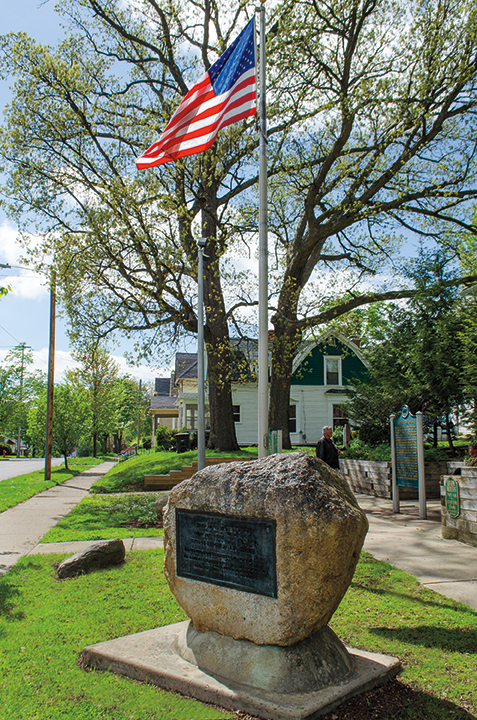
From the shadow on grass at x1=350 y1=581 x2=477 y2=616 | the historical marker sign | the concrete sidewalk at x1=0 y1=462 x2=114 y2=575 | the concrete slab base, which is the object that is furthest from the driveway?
the concrete slab base

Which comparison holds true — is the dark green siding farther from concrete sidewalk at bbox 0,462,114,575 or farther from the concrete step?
concrete sidewalk at bbox 0,462,114,575

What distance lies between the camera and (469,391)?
415 inches

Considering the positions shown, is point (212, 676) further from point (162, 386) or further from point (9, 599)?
point (162, 386)

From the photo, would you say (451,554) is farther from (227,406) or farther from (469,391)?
(227,406)

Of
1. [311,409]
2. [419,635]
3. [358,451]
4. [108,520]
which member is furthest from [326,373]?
[419,635]

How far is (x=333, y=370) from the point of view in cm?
3516

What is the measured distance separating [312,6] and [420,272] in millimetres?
8024

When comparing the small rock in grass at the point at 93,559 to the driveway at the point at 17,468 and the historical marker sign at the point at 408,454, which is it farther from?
the driveway at the point at 17,468

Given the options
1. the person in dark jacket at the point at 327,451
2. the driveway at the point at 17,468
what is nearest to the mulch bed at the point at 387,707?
the person in dark jacket at the point at 327,451

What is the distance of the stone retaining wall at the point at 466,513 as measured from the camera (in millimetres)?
7719

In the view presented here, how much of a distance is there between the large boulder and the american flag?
20.1 feet

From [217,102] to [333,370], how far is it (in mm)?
27658

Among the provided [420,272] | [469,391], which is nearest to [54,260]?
[420,272]

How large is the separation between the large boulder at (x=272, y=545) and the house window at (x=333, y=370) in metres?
31.2
